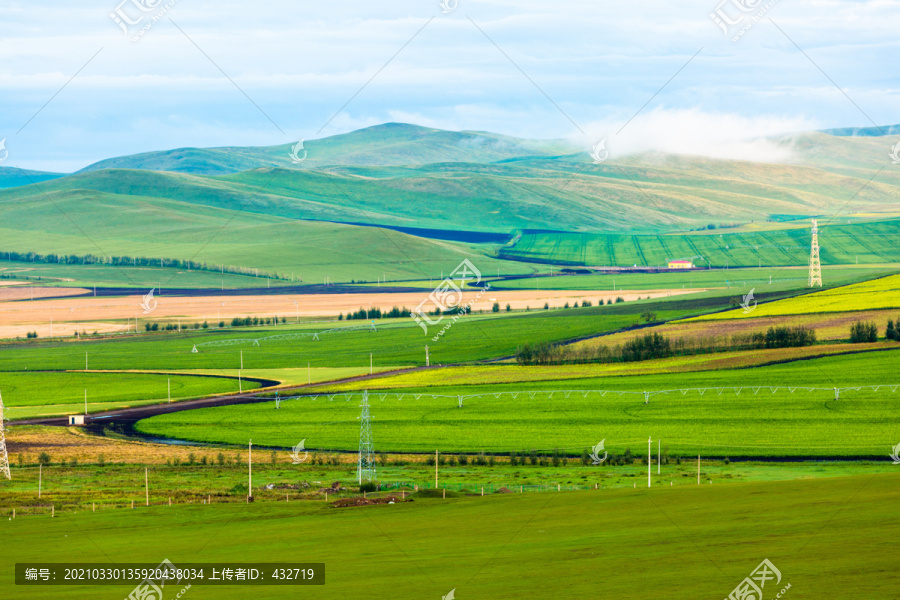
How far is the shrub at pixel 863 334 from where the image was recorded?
268 feet

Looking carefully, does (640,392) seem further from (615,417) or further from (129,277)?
(129,277)

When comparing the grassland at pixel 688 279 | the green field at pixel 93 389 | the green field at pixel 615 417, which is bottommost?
the green field at pixel 615 417

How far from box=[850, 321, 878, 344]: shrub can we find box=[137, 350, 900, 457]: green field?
7.01 m

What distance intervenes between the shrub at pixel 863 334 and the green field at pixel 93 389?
52189 millimetres

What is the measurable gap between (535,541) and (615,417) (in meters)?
36.4

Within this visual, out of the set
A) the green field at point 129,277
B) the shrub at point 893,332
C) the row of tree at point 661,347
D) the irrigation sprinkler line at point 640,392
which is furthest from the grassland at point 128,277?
the shrub at point 893,332

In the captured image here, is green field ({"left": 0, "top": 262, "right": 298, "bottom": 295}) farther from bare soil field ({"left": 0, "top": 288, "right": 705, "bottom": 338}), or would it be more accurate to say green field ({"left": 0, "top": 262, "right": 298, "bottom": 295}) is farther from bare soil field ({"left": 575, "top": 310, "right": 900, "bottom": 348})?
bare soil field ({"left": 575, "top": 310, "right": 900, "bottom": 348})

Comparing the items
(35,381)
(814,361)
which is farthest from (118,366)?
(814,361)

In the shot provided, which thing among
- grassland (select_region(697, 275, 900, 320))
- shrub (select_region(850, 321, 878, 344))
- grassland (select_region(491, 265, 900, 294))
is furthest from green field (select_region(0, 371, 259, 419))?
grassland (select_region(491, 265, 900, 294))

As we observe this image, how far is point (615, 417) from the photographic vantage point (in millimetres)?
62438

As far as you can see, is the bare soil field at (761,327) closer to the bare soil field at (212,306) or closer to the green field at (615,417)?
the green field at (615,417)

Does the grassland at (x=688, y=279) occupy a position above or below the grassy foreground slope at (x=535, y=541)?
above

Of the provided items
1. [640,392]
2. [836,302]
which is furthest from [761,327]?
[640,392]

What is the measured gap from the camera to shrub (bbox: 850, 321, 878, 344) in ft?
268
